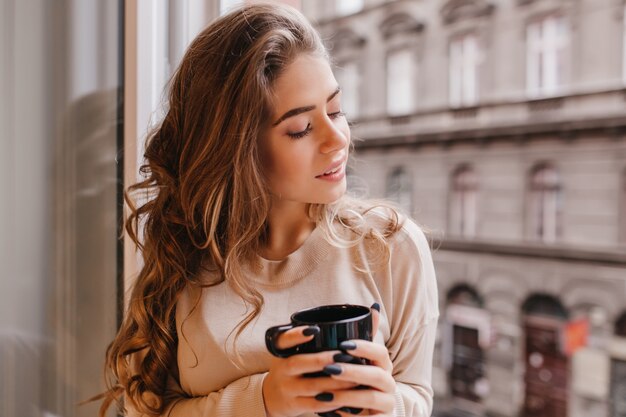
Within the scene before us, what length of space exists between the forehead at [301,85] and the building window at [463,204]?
4.51 m

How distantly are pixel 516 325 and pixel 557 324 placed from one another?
37 centimetres

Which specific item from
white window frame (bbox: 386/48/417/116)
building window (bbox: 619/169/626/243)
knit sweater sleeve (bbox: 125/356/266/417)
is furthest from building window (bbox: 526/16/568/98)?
knit sweater sleeve (bbox: 125/356/266/417)

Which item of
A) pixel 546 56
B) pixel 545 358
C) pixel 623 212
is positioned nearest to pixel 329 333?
pixel 623 212

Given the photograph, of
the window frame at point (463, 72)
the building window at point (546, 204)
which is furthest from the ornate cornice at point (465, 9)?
the building window at point (546, 204)

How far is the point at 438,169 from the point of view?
501 centimetres

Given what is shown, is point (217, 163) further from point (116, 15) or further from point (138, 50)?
point (116, 15)

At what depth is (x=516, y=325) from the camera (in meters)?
5.02

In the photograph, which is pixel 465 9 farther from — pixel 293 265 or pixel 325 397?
pixel 325 397

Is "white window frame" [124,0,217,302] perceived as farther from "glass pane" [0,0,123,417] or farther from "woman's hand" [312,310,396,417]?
"woman's hand" [312,310,396,417]

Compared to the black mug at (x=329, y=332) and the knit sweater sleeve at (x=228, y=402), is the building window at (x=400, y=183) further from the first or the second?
the black mug at (x=329, y=332)

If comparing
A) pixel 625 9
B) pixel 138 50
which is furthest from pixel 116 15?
pixel 625 9

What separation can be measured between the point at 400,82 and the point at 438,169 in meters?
0.97

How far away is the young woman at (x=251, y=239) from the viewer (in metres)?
0.58

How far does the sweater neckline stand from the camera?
0.64 meters
